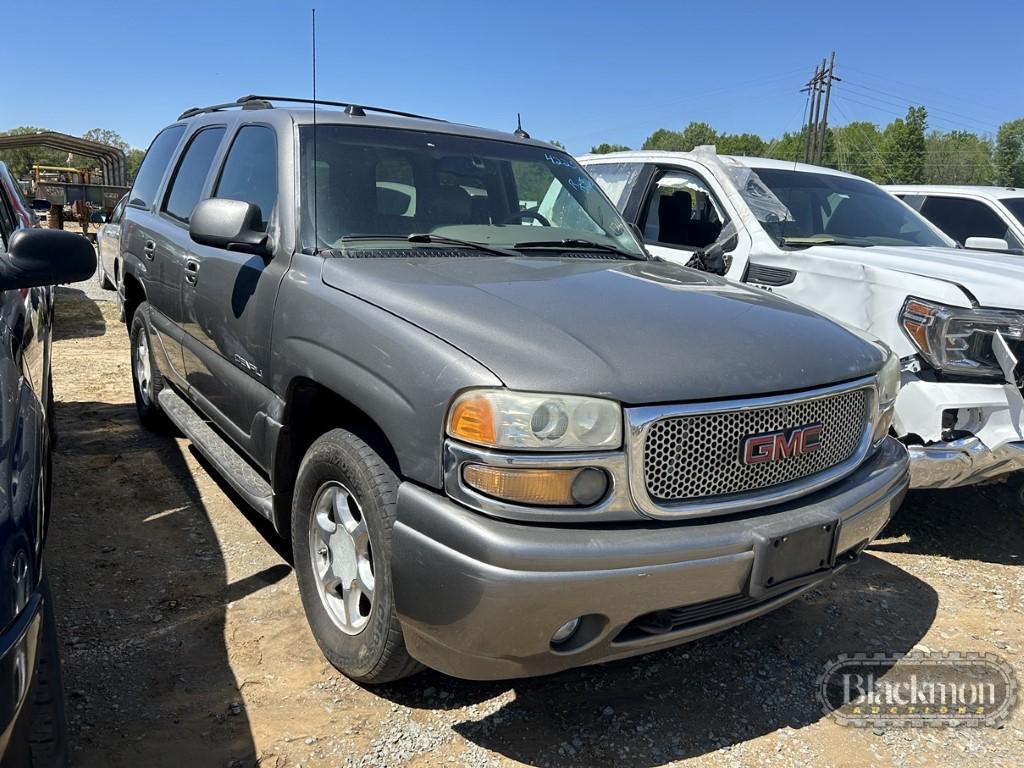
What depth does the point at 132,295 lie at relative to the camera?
16.7ft

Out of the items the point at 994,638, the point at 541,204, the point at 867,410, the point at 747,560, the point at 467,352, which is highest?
the point at 541,204

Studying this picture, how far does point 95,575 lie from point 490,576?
2.25 metres

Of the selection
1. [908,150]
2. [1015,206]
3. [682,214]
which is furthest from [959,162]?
[682,214]

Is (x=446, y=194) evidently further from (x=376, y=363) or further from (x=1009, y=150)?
(x=1009, y=150)

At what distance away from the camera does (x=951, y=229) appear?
7.80 metres

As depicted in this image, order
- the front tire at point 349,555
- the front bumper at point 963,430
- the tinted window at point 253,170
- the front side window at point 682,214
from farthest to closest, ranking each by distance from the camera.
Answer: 1. the front side window at point 682,214
2. the front bumper at point 963,430
3. the tinted window at point 253,170
4. the front tire at point 349,555

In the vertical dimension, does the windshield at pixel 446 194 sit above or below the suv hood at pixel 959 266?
above

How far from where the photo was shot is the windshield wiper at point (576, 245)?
326 cm

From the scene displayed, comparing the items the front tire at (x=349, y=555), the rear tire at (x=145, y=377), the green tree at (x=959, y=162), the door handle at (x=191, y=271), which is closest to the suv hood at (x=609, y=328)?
the front tire at (x=349, y=555)

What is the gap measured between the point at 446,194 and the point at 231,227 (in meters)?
0.92

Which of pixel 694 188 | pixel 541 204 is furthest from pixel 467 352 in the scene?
pixel 694 188

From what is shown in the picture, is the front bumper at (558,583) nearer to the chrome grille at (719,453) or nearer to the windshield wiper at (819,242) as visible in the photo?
the chrome grille at (719,453)

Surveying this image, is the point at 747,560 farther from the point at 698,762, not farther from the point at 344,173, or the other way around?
the point at 344,173

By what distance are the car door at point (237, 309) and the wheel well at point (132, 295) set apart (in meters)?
1.35
